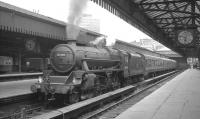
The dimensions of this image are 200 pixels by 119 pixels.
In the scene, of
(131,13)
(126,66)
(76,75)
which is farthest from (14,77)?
(131,13)

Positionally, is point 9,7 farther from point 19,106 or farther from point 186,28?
point 186,28

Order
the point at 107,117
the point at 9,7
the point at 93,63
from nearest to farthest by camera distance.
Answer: the point at 107,117 → the point at 93,63 → the point at 9,7

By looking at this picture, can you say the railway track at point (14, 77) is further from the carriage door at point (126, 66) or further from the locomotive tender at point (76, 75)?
the locomotive tender at point (76, 75)

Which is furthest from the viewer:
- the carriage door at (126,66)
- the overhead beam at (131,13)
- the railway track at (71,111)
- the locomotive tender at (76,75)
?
the carriage door at (126,66)

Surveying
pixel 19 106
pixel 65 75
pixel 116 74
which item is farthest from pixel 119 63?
pixel 19 106

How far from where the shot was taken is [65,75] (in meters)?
11.8

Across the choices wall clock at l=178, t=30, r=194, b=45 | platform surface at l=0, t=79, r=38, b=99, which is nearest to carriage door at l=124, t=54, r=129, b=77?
platform surface at l=0, t=79, r=38, b=99

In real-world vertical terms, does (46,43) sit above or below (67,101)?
above

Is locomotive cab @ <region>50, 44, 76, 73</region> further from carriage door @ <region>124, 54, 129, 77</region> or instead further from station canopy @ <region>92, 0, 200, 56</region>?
carriage door @ <region>124, 54, 129, 77</region>

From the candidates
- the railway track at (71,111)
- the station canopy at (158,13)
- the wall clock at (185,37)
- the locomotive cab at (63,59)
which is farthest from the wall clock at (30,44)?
the wall clock at (185,37)

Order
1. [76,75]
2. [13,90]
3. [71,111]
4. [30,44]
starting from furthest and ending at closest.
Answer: [30,44]
[13,90]
[76,75]
[71,111]

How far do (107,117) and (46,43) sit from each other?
56.7ft

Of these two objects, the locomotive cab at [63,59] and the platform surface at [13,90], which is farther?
the locomotive cab at [63,59]

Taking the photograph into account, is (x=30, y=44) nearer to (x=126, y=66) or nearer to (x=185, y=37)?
(x=126, y=66)
